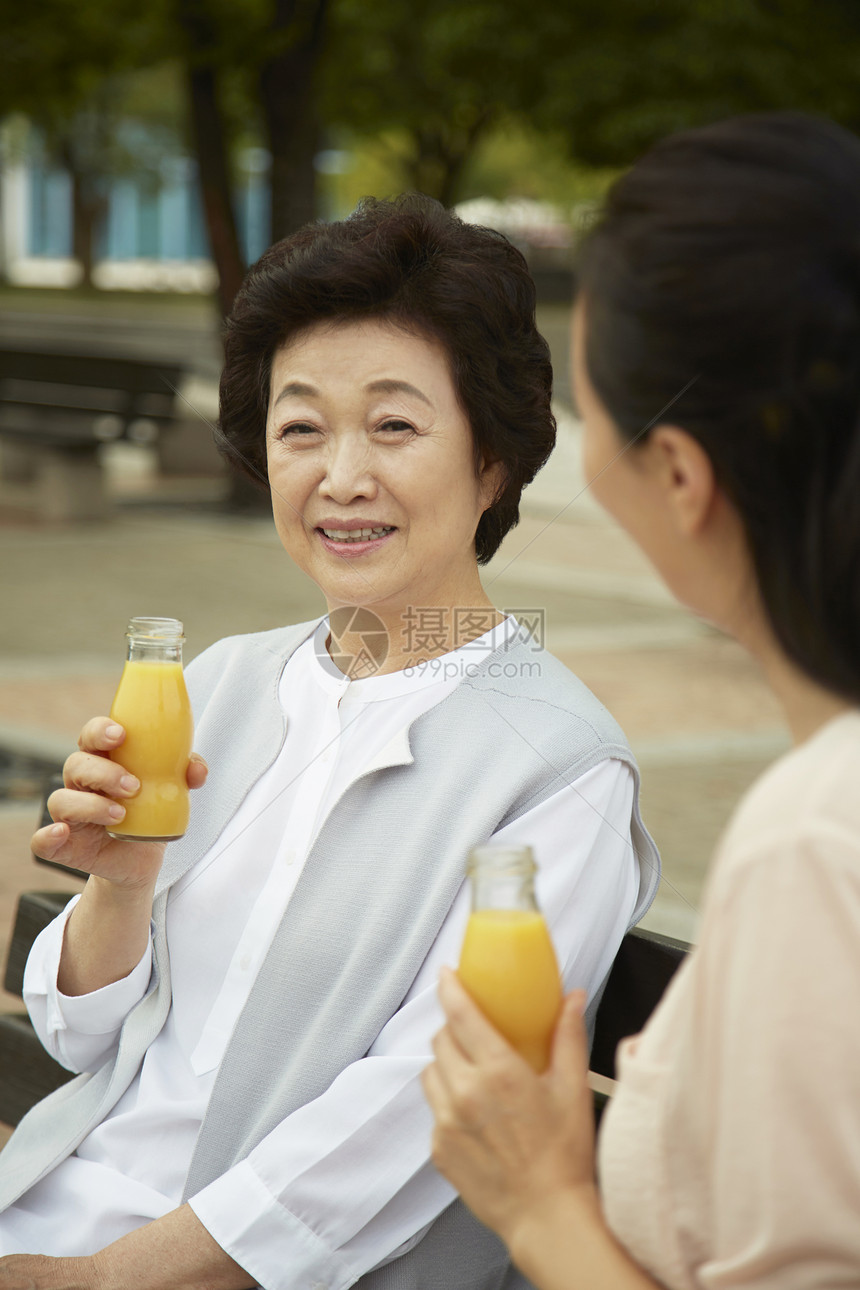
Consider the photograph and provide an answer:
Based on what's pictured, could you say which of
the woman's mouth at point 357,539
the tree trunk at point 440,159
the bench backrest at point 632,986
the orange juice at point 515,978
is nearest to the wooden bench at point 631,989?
the bench backrest at point 632,986

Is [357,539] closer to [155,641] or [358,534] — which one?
[358,534]

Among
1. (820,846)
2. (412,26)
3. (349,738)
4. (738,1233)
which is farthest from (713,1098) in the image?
(412,26)

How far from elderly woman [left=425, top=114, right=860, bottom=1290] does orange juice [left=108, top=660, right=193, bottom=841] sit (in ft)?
2.61

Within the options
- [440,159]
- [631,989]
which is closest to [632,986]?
→ [631,989]

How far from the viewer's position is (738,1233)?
43.8 inches

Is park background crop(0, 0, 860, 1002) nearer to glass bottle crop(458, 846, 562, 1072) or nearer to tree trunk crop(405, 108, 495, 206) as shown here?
glass bottle crop(458, 846, 562, 1072)

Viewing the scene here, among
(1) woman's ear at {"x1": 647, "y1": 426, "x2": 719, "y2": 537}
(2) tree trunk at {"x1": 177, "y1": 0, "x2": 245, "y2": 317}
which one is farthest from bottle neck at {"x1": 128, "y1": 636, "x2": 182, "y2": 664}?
(2) tree trunk at {"x1": 177, "y1": 0, "x2": 245, "y2": 317}

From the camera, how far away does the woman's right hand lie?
1917mm

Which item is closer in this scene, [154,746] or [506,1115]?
[506,1115]

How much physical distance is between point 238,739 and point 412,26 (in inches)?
613

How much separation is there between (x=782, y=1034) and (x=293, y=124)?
1122 cm

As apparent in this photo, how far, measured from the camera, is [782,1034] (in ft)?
3.46

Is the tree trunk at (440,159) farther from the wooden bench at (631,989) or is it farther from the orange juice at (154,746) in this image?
the wooden bench at (631,989)

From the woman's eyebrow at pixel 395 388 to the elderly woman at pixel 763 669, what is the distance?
774 mm
